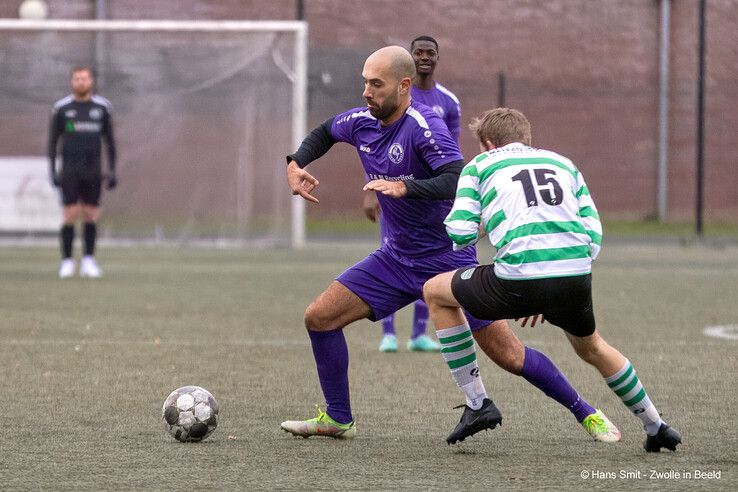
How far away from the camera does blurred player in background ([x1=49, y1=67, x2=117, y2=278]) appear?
1448 cm

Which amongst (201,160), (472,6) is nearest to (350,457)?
(201,160)

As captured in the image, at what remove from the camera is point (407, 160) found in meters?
6.00

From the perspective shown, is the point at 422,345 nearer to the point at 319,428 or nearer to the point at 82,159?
the point at 319,428

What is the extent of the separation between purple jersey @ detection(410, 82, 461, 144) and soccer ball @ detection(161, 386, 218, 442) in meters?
3.54

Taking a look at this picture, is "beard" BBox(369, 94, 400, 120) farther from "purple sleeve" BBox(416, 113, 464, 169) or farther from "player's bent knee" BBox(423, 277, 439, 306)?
"player's bent knee" BBox(423, 277, 439, 306)

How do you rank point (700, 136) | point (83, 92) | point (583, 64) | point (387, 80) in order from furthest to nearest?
point (583, 64)
point (700, 136)
point (83, 92)
point (387, 80)

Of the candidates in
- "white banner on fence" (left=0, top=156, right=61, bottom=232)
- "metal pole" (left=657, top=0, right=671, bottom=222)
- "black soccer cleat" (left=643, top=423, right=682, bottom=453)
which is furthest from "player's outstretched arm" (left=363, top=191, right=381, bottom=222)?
"metal pole" (left=657, top=0, right=671, bottom=222)

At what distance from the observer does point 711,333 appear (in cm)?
1012

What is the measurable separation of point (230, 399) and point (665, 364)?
2892mm

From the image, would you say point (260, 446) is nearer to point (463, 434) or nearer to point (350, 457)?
point (350, 457)

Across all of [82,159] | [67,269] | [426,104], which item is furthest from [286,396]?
[82,159]

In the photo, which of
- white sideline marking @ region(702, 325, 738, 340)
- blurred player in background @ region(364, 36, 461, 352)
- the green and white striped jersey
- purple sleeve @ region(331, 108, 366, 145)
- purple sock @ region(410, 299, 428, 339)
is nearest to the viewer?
the green and white striped jersey

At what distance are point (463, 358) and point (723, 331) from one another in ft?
16.3

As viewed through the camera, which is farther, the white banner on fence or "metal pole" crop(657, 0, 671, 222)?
"metal pole" crop(657, 0, 671, 222)
